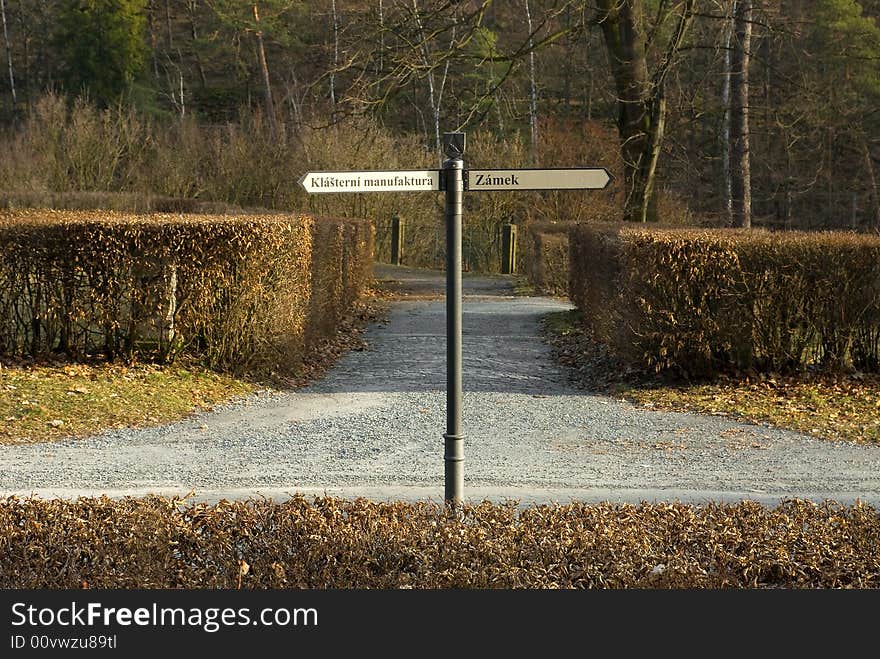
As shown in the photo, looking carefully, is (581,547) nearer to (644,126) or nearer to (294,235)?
(294,235)

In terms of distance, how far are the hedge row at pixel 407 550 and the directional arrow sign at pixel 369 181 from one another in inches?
61.9

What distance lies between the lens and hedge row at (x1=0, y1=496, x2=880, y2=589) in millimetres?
5020

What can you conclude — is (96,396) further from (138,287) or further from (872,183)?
(872,183)

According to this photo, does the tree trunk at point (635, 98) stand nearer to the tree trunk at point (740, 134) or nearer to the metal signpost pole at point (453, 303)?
the tree trunk at point (740, 134)

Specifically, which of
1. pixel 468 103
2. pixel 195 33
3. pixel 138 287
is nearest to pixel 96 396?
pixel 138 287

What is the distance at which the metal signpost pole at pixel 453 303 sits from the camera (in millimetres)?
5902

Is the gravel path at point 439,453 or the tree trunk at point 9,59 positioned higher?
the tree trunk at point 9,59

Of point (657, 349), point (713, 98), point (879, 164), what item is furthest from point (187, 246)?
point (879, 164)

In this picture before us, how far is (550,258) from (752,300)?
38.7 feet

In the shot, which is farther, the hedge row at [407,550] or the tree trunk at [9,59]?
the tree trunk at [9,59]

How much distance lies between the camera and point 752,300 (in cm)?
1216

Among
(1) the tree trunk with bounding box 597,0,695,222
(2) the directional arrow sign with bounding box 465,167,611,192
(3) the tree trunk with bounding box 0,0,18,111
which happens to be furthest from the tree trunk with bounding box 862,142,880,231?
(2) the directional arrow sign with bounding box 465,167,611,192

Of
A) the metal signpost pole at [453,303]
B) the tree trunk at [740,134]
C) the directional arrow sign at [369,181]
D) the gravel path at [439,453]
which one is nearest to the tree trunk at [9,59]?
the tree trunk at [740,134]

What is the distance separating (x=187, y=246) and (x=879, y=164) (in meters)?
38.9
